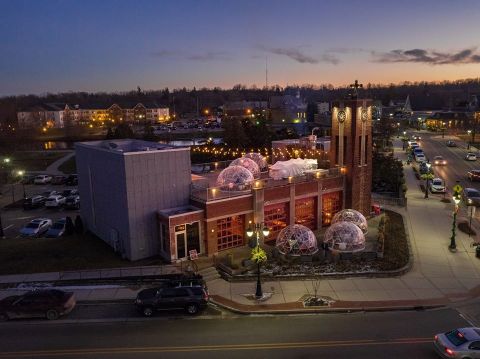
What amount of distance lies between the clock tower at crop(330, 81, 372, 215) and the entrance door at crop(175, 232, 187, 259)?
14107mm

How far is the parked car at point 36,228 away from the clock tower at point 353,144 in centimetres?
2331

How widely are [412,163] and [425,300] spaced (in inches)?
1900

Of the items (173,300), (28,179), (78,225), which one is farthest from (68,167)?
(173,300)

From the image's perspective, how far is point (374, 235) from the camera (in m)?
30.3

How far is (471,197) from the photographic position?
40.2 m

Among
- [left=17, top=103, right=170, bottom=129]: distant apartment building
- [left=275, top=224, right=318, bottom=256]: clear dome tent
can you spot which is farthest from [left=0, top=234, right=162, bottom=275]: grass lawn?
[left=17, top=103, right=170, bottom=129]: distant apartment building

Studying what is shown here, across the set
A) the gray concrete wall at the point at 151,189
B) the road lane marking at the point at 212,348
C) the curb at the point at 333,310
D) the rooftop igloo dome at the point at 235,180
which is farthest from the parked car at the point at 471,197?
the gray concrete wall at the point at 151,189

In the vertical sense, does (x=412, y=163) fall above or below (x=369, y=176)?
below

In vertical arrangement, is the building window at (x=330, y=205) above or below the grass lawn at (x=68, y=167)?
above

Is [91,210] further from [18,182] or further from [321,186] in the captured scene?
[18,182]

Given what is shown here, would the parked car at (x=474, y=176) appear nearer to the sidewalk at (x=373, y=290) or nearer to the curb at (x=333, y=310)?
the sidewalk at (x=373, y=290)

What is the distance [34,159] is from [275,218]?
59.6m

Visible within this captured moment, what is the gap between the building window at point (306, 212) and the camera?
30891mm

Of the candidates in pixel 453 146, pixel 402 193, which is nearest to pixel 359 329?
pixel 402 193
